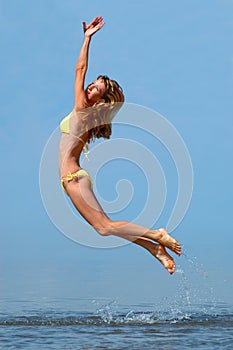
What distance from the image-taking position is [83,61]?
901cm

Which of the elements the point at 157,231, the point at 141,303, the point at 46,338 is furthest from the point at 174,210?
the point at 141,303

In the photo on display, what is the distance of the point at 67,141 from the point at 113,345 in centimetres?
267

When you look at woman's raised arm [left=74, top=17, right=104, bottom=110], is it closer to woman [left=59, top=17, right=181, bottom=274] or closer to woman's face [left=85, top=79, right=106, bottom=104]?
woman [left=59, top=17, right=181, bottom=274]

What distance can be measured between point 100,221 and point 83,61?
6.53 ft

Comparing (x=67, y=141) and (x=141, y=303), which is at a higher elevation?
(x=67, y=141)

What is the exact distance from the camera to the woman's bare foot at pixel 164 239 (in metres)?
9.29

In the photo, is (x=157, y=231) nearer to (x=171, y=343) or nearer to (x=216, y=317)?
(x=171, y=343)

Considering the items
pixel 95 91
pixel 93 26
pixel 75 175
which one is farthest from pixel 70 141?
pixel 93 26

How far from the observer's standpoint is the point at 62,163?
31.1 ft

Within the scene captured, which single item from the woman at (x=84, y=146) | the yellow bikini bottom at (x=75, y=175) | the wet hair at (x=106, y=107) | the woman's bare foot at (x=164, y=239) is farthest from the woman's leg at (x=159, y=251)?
the wet hair at (x=106, y=107)

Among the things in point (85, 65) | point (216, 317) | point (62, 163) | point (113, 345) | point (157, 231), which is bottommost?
point (113, 345)

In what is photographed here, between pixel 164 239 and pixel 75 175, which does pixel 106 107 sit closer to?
pixel 75 175

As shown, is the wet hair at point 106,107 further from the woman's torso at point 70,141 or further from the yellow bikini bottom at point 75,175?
the yellow bikini bottom at point 75,175

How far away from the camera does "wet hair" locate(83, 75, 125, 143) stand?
9.39m
